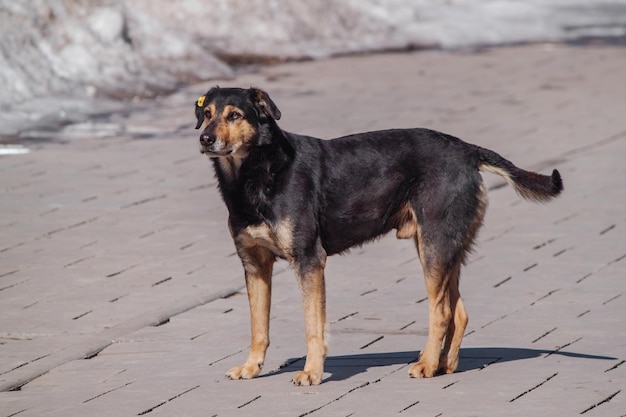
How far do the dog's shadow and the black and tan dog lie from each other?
23cm

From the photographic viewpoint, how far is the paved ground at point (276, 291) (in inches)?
237

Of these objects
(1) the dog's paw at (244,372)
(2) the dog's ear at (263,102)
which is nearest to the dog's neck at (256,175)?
(2) the dog's ear at (263,102)

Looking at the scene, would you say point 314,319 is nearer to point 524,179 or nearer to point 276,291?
point 524,179

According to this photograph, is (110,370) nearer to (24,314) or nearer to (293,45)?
(24,314)

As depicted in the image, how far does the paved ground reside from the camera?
19.7 ft

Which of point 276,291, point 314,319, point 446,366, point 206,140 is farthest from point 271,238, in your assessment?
point 276,291

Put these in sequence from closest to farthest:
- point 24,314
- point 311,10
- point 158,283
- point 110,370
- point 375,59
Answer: point 110,370, point 24,314, point 158,283, point 375,59, point 311,10

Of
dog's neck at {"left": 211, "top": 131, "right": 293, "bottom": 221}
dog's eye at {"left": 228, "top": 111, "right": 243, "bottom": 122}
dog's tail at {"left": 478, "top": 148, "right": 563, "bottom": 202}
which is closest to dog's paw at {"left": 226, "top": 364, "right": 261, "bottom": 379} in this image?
dog's neck at {"left": 211, "top": 131, "right": 293, "bottom": 221}

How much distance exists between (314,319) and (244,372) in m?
0.44

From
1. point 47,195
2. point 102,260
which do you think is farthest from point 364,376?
point 47,195

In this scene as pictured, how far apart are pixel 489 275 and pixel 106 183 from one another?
407 cm

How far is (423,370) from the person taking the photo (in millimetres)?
6254

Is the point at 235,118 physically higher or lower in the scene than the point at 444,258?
higher

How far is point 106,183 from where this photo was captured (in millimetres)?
11219
